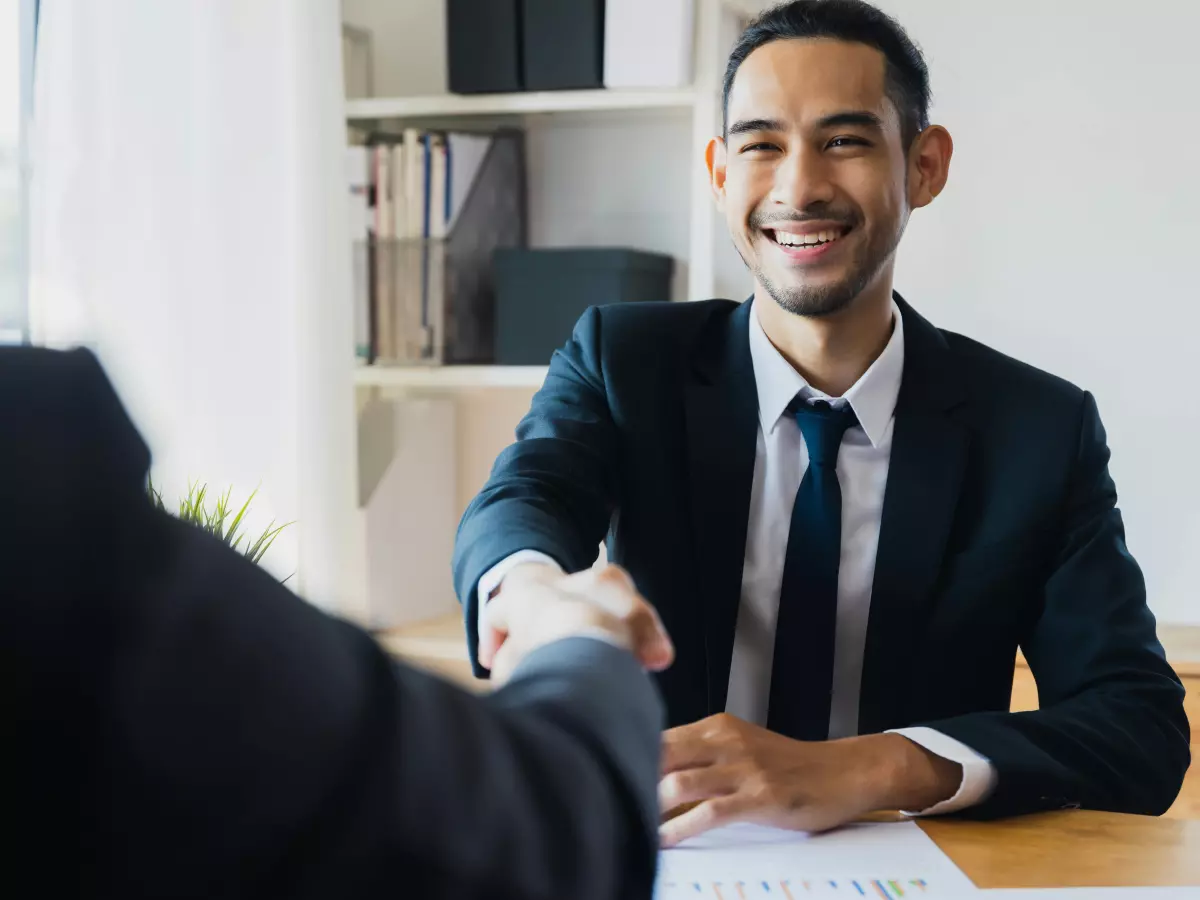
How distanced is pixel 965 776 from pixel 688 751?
0.84 feet

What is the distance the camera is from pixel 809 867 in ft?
3.05

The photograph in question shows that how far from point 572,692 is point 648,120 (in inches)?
89.7

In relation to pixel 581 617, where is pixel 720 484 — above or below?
below

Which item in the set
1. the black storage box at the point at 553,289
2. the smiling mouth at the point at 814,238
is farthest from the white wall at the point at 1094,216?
the smiling mouth at the point at 814,238

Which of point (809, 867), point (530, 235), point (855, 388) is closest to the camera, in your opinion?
point (809, 867)

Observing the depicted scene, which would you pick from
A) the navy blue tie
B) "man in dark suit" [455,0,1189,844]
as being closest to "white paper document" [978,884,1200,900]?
"man in dark suit" [455,0,1189,844]

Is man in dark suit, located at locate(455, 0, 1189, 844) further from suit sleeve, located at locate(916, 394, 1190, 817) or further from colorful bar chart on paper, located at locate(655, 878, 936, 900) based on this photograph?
colorful bar chart on paper, located at locate(655, 878, 936, 900)

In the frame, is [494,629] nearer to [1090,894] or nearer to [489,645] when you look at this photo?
[489,645]

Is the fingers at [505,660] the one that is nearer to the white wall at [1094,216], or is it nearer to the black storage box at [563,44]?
the black storage box at [563,44]

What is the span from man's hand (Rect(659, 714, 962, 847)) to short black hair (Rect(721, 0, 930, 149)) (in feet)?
2.86

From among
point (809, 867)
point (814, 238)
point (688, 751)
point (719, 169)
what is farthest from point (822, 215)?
point (809, 867)

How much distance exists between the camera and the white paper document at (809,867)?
875 millimetres

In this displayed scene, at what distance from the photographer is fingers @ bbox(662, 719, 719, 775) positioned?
104 centimetres

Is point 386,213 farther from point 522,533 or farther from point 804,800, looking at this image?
point 804,800
